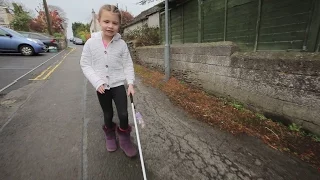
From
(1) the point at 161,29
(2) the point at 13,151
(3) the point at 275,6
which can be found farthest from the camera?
(1) the point at 161,29

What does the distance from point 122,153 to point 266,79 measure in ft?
9.68

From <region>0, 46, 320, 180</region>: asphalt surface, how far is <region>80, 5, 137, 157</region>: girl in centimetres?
44

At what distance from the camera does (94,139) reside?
9.80ft

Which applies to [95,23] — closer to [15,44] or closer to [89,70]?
[15,44]

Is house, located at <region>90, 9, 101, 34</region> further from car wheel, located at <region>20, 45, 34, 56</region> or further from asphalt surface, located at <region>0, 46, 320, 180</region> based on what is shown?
car wheel, located at <region>20, 45, 34, 56</region>

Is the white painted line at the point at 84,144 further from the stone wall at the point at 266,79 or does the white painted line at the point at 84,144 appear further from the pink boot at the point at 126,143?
the stone wall at the point at 266,79

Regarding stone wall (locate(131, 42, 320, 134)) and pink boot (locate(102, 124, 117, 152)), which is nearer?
pink boot (locate(102, 124, 117, 152))

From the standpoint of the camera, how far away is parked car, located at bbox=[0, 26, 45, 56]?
11.2 meters

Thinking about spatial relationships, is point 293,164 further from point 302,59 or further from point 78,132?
point 78,132

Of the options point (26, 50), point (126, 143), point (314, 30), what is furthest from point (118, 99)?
point (26, 50)

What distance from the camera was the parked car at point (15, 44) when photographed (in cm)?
1123

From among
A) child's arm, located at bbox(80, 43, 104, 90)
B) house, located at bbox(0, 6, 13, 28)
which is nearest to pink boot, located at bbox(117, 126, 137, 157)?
child's arm, located at bbox(80, 43, 104, 90)

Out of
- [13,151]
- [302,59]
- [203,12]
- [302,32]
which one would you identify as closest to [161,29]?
[203,12]

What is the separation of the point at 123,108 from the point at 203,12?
5300 millimetres
